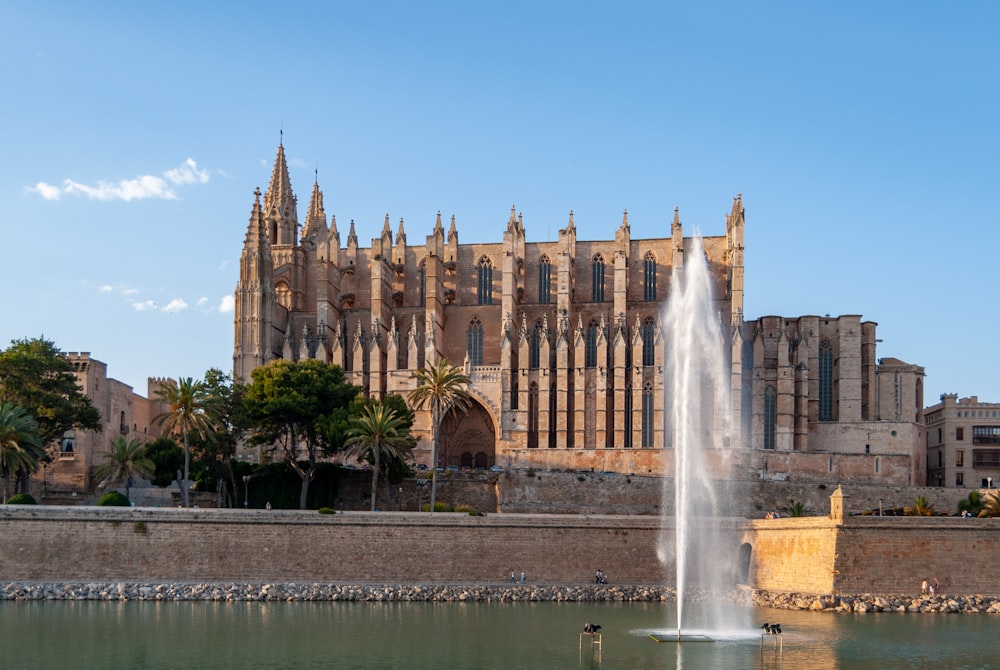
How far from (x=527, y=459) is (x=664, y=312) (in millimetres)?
11684

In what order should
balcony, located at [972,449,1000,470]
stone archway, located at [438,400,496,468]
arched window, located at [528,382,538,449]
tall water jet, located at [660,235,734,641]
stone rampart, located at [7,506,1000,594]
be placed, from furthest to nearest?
1. stone archway, located at [438,400,496,468]
2. balcony, located at [972,449,1000,470]
3. arched window, located at [528,382,538,449]
4. stone rampart, located at [7,506,1000,594]
5. tall water jet, located at [660,235,734,641]

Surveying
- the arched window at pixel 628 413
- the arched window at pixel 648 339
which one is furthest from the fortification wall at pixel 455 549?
the arched window at pixel 648 339

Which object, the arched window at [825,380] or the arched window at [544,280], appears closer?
the arched window at [825,380]

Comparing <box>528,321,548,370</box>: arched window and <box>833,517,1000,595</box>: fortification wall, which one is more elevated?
<box>528,321,548,370</box>: arched window

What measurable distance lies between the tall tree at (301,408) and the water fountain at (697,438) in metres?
14.3

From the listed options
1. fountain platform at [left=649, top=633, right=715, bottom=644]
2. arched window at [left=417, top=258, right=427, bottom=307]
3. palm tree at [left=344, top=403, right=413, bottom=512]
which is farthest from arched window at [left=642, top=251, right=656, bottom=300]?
fountain platform at [left=649, top=633, right=715, bottom=644]

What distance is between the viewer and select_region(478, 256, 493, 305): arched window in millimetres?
69812

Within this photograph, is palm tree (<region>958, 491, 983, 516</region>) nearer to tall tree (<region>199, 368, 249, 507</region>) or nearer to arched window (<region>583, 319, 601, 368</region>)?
arched window (<region>583, 319, 601, 368</region>)

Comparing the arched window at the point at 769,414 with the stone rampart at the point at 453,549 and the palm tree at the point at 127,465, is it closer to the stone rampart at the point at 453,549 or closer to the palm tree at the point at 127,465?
the stone rampart at the point at 453,549

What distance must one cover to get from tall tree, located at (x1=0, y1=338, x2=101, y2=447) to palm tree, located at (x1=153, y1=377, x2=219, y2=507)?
600 centimetres

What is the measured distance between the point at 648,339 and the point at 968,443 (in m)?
17.6

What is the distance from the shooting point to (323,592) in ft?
128

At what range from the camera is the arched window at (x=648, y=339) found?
65.3 m

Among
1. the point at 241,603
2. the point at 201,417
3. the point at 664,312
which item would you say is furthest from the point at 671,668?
the point at 664,312
